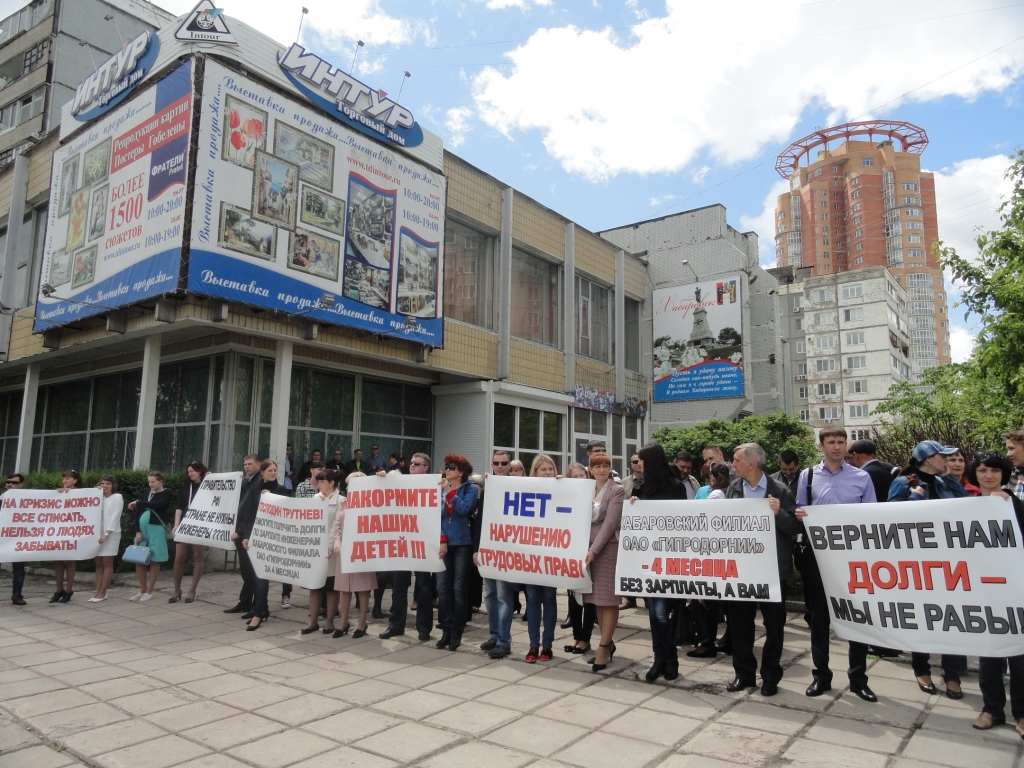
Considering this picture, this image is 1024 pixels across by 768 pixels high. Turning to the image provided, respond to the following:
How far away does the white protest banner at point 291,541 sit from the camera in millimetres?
7848

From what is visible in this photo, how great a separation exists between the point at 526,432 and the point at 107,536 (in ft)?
37.0

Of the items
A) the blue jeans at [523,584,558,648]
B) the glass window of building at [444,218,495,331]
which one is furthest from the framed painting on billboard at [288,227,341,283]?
the blue jeans at [523,584,558,648]

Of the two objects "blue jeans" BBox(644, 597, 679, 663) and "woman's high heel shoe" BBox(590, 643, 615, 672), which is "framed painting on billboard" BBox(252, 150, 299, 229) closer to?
"woman's high heel shoe" BBox(590, 643, 615, 672)

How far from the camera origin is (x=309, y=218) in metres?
13.4

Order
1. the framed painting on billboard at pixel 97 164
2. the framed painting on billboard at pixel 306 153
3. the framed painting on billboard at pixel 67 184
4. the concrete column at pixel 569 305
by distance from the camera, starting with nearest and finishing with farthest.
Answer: the framed painting on billboard at pixel 306 153 → the framed painting on billboard at pixel 97 164 → the framed painting on billboard at pixel 67 184 → the concrete column at pixel 569 305

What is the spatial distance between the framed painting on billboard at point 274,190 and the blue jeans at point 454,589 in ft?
26.2

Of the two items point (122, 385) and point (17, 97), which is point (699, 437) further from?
point (17, 97)

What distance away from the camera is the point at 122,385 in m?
17.8

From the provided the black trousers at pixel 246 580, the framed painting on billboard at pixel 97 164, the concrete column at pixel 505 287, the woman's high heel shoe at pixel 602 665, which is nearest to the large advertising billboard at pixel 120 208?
the framed painting on billboard at pixel 97 164

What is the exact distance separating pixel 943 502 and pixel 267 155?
11832mm

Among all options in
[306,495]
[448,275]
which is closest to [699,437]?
[448,275]

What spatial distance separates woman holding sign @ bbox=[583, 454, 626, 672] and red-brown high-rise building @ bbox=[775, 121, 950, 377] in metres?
123

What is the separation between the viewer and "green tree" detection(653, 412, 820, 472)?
1379 cm

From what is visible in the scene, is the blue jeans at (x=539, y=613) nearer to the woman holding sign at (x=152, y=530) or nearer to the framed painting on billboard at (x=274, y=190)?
the woman holding sign at (x=152, y=530)
